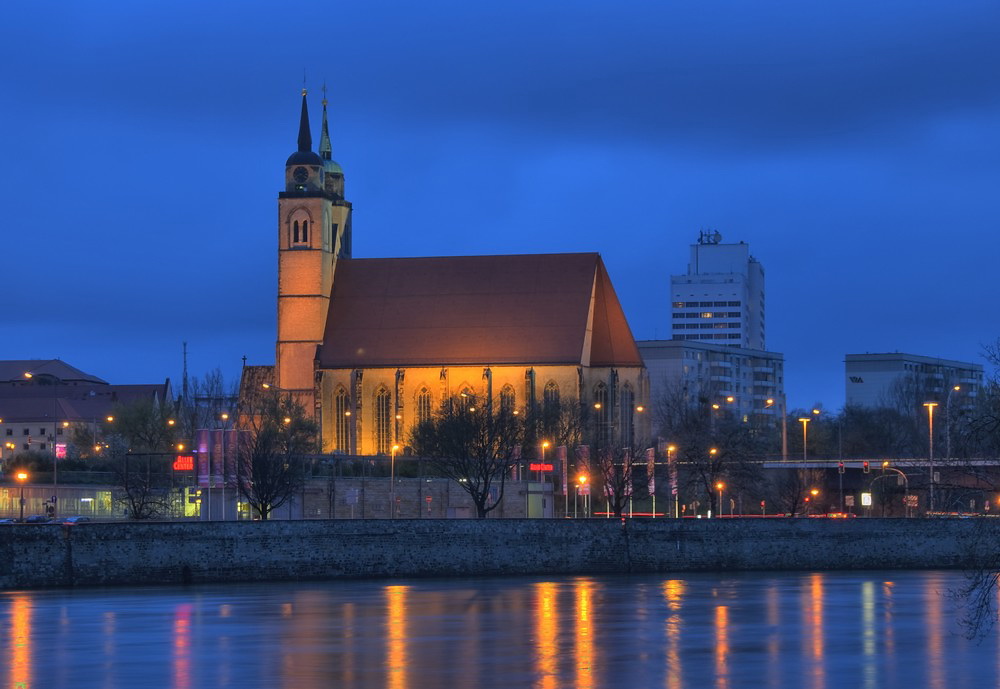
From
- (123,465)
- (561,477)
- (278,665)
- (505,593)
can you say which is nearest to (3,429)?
(123,465)

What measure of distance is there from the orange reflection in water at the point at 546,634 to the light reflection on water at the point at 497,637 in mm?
101

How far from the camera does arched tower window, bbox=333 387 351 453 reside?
13338 cm

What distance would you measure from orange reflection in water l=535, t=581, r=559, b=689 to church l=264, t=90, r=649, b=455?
5814 cm

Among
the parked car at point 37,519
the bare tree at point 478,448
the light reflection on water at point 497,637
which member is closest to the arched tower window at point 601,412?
the bare tree at point 478,448

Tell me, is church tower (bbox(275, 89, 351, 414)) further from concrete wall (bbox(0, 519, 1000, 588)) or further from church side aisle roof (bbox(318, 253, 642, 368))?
concrete wall (bbox(0, 519, 1000, 588))

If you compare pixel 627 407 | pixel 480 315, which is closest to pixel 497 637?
pixel 627 407

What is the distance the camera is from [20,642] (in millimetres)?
53312

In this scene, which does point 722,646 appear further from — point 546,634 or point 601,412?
point 601,412

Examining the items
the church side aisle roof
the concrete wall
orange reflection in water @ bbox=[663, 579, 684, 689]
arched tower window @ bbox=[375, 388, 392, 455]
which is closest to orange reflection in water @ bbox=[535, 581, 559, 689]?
orange reflection in water @ bbox=[663, 579, 684, 689]

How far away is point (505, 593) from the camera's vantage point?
69.8 m

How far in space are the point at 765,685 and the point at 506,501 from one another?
217ft

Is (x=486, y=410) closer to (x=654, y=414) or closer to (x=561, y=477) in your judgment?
(x=561, y=477)

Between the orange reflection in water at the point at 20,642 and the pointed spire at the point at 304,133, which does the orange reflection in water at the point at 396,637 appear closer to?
the orange reflection in water at the point at 20,642

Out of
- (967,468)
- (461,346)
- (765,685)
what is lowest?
(765,685)
